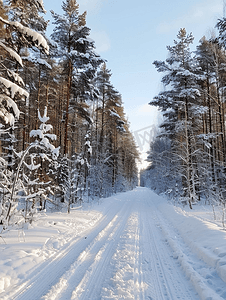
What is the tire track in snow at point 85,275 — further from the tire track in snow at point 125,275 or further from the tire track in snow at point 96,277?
the tire track in snow at point 125,275

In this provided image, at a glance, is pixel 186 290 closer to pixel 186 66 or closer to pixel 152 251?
pixel 152 251

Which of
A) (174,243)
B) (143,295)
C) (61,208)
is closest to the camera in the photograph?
(143,295)

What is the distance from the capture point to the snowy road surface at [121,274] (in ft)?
9.96

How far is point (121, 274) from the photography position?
366cm

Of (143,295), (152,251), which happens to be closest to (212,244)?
(152,251)

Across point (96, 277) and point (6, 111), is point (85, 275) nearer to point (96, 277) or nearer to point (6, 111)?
point (96, 277)

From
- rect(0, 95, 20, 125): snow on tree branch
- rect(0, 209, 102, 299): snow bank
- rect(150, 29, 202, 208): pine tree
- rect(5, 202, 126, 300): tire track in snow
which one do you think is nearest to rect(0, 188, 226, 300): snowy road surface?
rect(5, 202, 126, 300): tire track in snow

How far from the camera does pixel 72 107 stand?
1356cm

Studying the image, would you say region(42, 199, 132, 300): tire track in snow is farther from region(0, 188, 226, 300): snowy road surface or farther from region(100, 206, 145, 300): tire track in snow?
region(100, 206, 145, 300): tire track in snow

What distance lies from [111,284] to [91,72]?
1282 centimetres

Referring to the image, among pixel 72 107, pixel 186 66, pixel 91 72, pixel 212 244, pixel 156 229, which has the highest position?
pixel 186 66

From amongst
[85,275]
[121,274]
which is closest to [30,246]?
[85,275]

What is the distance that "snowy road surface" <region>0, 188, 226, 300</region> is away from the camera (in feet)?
9.96

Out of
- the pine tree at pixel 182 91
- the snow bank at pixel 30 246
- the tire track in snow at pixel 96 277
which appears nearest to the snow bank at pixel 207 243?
the tire track in snow at pixel 96 277
